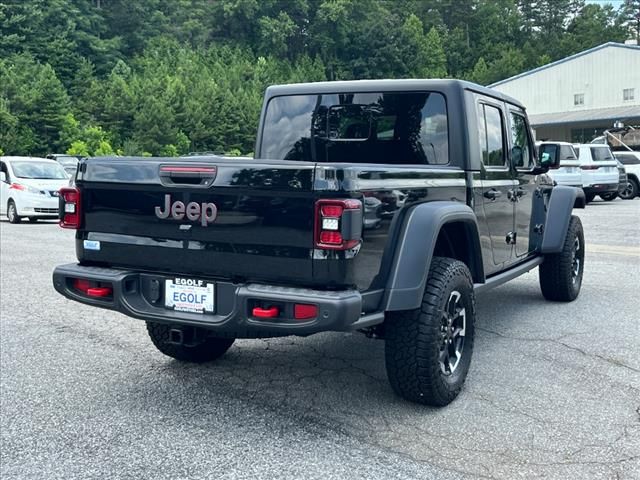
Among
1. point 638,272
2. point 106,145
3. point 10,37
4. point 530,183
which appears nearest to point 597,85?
point 106,145

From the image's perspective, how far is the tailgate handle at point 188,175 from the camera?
12.3 feet

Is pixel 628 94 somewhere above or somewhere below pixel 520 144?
above

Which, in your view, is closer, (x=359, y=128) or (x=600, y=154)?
(x=359, y=128)

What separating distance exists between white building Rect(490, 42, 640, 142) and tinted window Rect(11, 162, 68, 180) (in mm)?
30390

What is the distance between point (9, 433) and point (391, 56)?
92.5 metres

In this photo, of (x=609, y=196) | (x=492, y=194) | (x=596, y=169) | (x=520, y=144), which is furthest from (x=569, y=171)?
(x=492, y=194)

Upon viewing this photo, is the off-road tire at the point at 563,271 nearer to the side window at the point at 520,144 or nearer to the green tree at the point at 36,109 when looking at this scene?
the side window at the point at 520,144

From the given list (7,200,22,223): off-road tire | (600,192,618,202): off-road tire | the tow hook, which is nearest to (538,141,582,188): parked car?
(600,192,618,202): off-road tire

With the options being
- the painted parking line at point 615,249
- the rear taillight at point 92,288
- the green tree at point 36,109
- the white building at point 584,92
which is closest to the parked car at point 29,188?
the painted parking line at point 615,249

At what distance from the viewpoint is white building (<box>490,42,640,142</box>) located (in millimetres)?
40656

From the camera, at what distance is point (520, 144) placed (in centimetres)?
618

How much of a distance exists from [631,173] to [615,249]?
43.2ft

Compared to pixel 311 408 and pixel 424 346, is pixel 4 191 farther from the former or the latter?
pixel 424 346

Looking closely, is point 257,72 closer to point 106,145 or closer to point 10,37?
point 10,37
